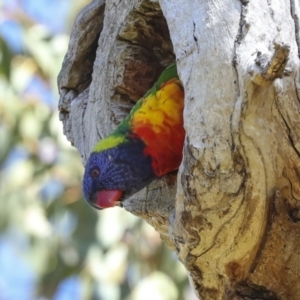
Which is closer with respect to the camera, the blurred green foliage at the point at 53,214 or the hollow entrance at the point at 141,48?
the hollow entrance at the point at 141,48

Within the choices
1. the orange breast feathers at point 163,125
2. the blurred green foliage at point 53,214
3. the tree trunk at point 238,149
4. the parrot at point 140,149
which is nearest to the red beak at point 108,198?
the parrot at point 140,149

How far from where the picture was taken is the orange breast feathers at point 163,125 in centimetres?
247

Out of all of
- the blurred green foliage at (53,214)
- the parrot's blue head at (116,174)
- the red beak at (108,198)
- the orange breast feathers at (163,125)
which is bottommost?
the blurred green foliage at (53,214)

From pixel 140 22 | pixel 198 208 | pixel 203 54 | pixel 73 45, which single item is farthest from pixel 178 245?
pixel 73 45

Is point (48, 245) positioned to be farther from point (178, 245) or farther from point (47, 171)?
point (178, 245)

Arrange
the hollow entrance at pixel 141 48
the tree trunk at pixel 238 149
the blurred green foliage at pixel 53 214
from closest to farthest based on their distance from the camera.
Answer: the tree trunk at pixel 238 149 < the hollow entrance at pixel 141 48 < the blurred green foliage at pixel 53 214

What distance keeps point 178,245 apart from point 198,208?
0.19 m

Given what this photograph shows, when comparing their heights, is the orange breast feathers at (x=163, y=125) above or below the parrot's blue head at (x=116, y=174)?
above

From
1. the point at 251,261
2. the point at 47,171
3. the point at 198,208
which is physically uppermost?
the point at 198,208

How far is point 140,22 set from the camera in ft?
8.64

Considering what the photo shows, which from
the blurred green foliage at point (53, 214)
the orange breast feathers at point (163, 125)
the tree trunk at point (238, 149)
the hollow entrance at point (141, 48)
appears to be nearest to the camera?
the tree trunk at point (238, 149)

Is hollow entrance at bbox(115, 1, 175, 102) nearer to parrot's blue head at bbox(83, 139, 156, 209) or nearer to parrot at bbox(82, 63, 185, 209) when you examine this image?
parrot at bbox(82, 63, 185, 209)

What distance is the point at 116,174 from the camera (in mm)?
2545

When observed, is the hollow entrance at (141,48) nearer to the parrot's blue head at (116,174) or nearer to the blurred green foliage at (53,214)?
the parrot's blue head at (116,174)
